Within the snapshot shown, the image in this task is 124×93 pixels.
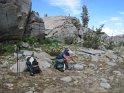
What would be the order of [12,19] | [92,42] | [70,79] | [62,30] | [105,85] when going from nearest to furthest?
[105,85], [70,79], [12,19], [92,42], [62,30]

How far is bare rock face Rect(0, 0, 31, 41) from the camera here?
18.8 m

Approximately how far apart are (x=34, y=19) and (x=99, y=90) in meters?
9.47

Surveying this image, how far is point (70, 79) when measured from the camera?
15.4m

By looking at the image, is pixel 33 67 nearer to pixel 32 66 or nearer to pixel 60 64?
pixel 32 66

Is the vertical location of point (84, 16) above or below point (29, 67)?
above

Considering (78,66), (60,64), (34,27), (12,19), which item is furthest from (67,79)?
(34,27)

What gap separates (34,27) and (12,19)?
9.98 feet

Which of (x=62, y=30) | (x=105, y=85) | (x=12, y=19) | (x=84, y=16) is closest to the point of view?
(x=105, y=85)

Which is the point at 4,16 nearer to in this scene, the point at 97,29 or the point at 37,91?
the point at 37,91

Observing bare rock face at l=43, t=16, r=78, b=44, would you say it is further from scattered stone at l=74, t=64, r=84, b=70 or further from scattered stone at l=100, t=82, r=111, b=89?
scattered stone at l=100, t=82, r=111, b=89

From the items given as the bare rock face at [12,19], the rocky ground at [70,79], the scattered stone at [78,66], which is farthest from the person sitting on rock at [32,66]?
the bare rock face at [12,19]

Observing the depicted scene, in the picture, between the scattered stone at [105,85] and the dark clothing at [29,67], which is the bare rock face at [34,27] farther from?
the scattered stone at [105,85]

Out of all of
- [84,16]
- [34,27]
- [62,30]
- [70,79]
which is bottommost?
[70,79]

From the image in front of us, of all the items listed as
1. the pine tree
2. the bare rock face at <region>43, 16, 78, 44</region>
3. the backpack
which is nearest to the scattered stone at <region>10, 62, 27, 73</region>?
the backpack
